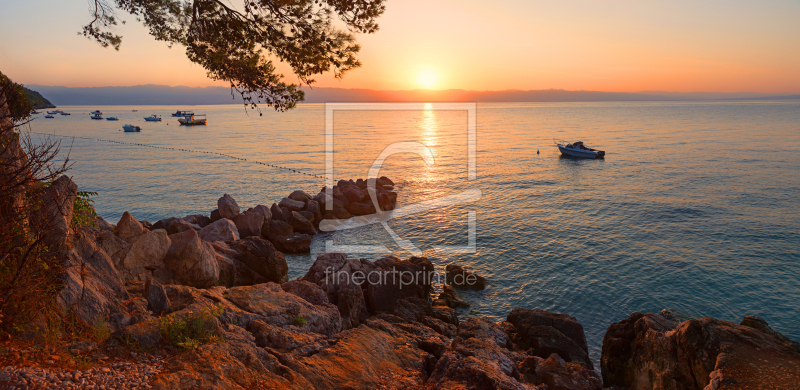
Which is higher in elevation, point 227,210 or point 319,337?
point 227,210

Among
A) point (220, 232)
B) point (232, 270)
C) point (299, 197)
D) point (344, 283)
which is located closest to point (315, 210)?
point (299, 197)

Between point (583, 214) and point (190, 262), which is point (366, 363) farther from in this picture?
point (583, 214)

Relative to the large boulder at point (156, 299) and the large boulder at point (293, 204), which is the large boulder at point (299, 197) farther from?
the large boulder at point (156, 299)

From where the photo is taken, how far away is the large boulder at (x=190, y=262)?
1620 centimetres

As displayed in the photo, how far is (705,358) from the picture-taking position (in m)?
11.3

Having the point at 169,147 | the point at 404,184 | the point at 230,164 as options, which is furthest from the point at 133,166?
the point at 404,184

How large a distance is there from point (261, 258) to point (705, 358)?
18.7 meters

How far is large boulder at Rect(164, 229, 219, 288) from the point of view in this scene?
16.2 m

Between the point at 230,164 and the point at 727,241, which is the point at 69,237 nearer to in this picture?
the point at 727,241

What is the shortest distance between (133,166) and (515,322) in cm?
6628

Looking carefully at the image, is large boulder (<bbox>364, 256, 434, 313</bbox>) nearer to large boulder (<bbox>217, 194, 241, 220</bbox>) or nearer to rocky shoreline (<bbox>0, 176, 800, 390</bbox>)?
rocky shoreline (<bbox>0, 176, 800, 390</bbox>)

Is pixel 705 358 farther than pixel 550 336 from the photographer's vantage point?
No

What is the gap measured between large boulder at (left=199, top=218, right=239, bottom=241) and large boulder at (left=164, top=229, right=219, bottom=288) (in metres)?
8.29

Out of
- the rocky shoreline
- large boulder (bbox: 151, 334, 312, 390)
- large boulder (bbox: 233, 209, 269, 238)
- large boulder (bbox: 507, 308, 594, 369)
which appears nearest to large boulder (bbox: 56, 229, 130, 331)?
the rocky shoreline
